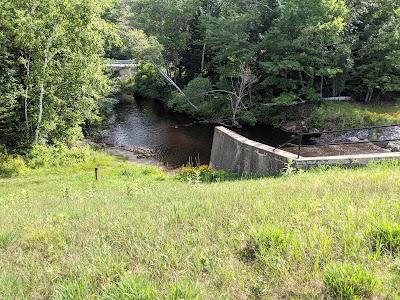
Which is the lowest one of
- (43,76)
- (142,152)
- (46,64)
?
(142,152)

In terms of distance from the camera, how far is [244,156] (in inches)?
544

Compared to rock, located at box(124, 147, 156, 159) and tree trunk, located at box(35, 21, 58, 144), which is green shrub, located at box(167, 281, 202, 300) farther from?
rock, located at box(124, 147, 156, 159)

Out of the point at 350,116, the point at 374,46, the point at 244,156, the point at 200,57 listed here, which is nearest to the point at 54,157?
the point at 244,156

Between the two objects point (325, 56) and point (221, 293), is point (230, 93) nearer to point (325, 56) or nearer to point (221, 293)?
point (325, 56)

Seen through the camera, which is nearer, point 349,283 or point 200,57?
point 349,283

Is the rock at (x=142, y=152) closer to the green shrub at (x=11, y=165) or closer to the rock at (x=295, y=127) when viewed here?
the green shrub at (x=11, y=165)

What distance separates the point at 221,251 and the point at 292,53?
2563cm

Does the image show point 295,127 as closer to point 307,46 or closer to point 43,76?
point 307,46

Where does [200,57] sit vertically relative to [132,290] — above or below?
above

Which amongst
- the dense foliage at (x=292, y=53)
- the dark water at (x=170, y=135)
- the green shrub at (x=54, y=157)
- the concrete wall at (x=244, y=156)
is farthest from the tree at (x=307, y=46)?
the green shrub at (x=54, y=157)

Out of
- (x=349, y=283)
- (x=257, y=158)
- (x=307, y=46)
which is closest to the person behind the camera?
(x=349, y=283)

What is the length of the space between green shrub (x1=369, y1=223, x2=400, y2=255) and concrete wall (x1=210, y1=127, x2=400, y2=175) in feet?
22.2

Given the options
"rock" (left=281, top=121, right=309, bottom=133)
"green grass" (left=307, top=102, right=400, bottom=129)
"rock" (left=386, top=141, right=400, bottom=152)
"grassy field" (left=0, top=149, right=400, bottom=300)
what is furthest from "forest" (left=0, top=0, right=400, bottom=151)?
"grassy field" (left=0, top=149, right=400, bottom=300)

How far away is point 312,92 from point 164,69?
18.3 m
